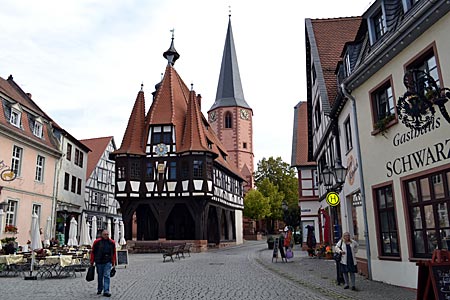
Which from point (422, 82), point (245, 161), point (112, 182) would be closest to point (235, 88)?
point (245, 161)

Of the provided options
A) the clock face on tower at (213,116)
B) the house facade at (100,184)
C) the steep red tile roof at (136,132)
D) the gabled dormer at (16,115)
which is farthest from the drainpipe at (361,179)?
the clock face on tower at (213,116)

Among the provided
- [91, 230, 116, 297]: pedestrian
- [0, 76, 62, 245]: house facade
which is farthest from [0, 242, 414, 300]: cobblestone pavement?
[0, 76, 62, 245]: house facade

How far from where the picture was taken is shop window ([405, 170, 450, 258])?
28.6 ft

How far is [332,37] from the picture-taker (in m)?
20.5

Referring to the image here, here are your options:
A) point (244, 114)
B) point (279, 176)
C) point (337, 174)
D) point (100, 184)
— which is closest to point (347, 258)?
point (337, 174)

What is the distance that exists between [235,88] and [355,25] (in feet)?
157

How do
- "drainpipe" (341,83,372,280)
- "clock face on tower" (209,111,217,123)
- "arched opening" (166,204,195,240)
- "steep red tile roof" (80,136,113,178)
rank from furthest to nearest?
"clock face on tower" (209,111,217,123) → "steep red tile roof" (80,136,113,178) → "arched opening" (166,204,195,240) → "drainpipe" (341,83,372,280)

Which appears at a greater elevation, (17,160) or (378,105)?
(17,160)

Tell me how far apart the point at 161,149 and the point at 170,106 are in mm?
3756

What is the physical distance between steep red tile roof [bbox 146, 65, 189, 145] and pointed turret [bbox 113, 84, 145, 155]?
0.66m

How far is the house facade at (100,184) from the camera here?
37094mm

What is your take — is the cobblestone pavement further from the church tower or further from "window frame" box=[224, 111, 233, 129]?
"window frame" box=[224, 111, 233, 129]

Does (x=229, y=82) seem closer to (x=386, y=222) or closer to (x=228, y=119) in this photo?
(x=228, y=119)

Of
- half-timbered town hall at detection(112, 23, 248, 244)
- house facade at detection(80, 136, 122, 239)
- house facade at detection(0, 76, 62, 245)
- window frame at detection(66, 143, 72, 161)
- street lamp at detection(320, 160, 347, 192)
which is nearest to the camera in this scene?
street lamp at detection(320, 160, 347, 192)
